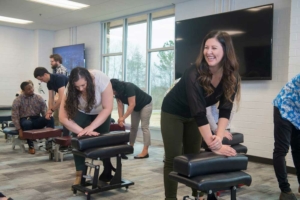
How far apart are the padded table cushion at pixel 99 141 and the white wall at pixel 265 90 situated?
2287 millimetres

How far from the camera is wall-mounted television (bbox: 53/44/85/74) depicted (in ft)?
23.7

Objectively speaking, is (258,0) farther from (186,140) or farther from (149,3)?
(186,140)

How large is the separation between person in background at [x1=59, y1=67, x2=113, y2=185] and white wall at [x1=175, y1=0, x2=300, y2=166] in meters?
2.37

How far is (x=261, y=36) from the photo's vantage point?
4062 mm

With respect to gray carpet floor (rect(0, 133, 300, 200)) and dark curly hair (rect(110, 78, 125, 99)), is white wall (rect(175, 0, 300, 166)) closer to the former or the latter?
gray carpet floor (rect(0, 133, 300, 200))

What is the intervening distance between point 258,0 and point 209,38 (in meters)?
3.10

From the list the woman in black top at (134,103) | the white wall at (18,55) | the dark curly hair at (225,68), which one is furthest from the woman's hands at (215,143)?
the white wall at (18,55)

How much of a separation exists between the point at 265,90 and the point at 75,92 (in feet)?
9.03

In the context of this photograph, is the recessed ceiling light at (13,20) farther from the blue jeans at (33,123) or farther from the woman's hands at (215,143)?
the woman's hands at (215,143)

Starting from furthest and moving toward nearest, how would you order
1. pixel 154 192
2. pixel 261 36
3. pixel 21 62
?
pixel 21 62
pixel 261 36
pixel 154 192

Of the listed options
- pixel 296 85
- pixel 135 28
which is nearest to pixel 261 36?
pixel 296 85

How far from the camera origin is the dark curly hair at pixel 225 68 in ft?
5.14

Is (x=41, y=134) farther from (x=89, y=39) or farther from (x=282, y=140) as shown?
(x=89, y=39)

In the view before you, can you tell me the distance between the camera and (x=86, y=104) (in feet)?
8.18
